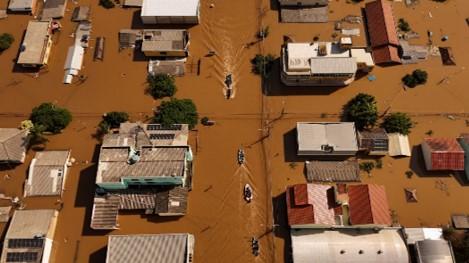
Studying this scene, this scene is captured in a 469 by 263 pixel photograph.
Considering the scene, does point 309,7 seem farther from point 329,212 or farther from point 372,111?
point 329,212

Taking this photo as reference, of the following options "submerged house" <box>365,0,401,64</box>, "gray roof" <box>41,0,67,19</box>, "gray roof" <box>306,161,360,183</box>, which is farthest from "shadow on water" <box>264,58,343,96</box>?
"gray roof" <box>41,0,67,19</box>

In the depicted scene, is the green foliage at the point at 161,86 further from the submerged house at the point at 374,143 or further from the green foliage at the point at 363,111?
the submerged house at the point at 374,143

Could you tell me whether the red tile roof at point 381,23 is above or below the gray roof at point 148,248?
above

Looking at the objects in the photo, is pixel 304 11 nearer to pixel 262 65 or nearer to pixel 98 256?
pixel 262 65

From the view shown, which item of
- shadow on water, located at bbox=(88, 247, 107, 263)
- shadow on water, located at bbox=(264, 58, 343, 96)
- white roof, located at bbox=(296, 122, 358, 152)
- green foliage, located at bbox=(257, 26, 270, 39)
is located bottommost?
shadow on water, located at bbox=(88, 247, 107, 263)

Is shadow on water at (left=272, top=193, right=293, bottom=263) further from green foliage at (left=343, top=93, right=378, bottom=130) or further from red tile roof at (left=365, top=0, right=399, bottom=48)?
red tile roof at (left=365, top=0, right=399, bottom=48)

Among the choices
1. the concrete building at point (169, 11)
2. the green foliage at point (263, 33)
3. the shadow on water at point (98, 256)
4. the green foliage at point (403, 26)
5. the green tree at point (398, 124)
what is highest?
the concrete building at point (169, 11)

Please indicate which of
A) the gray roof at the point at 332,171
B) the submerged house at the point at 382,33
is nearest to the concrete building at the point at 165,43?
the gray roof at the point at 332,171

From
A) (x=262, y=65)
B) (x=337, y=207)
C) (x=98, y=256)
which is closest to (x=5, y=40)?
(x=98, y=256)

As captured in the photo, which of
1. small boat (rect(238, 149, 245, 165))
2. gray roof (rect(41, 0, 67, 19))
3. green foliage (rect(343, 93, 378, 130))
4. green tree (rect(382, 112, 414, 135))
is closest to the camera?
small boat (rect(238, 149, 245, 165))
